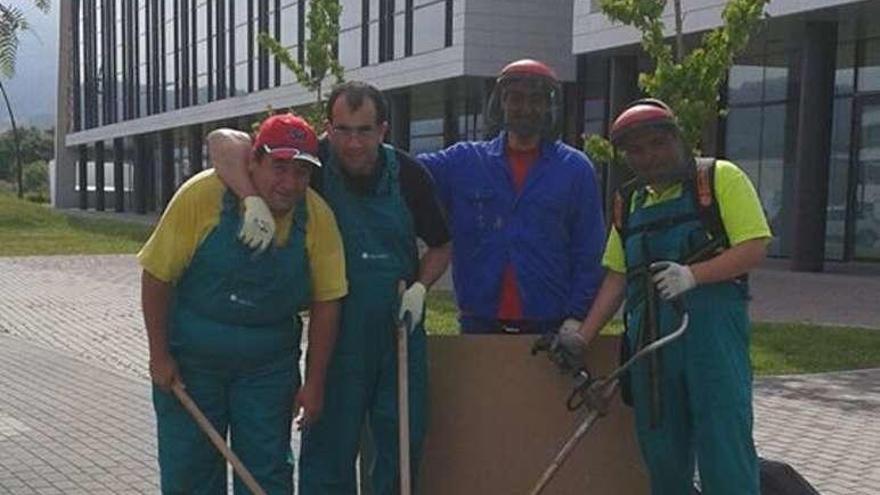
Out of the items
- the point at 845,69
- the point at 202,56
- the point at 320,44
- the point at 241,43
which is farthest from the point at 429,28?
the point at 202,56

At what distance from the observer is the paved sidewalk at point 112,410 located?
5984 mm

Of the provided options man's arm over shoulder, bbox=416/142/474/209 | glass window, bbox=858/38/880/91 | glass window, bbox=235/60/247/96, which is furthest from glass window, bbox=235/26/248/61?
man's arm over shoulder, bbox=416/142/474/209

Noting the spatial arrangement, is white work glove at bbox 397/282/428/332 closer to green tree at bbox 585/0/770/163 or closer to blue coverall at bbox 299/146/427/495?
blue coverall at bbox 299/146/427/495

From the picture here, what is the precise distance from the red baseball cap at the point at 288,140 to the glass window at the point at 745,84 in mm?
19613

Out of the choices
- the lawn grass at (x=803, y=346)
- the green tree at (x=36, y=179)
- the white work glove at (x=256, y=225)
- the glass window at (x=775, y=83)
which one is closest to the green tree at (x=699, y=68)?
the lawn grass at (x=803, y=346)

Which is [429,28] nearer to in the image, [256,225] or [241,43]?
[241,43]

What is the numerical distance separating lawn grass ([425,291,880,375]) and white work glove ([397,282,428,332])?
4648 millimetres

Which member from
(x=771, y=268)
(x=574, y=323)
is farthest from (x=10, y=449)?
Result: (x=771, y=268)

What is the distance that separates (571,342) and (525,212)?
0.52m

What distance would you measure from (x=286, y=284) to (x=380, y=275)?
0.40 m

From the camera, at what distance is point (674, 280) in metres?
3.51

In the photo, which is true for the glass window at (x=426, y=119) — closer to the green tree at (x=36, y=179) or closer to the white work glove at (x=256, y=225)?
the white work glove at (x=256, y=225)

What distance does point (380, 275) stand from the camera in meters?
3.99

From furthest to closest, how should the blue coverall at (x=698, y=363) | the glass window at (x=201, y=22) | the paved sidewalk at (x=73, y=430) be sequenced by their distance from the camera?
1. the glass window at (x=201, y=22)
2. the paved sidewalk at (x=73, y=430)
3. the blue coverall at (x=698, y=363)
